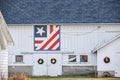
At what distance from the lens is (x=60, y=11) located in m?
45.4

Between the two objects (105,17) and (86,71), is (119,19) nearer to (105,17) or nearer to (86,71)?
(105,17)

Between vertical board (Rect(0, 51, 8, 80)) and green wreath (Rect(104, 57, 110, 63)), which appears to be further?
green wreath (Rect(104, 57, 110, 63))

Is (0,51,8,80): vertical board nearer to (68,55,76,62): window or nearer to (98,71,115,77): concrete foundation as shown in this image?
→ (98,71,115,77): concrete foundation

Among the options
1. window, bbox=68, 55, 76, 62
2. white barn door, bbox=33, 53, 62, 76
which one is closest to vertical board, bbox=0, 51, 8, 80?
white barn door, bbox=33, 53, 62, 76

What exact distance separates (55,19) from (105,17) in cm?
402

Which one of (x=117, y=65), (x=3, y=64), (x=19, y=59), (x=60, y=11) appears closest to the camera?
(x=3, y=64)

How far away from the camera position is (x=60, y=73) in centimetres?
4453

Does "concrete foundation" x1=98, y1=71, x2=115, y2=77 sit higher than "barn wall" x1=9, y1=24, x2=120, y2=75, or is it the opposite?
"barn wall" x1=9, y1=24, x2=120, y2=75

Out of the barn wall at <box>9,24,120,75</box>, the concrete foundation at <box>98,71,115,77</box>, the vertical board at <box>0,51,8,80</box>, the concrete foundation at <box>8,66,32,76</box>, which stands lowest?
the concrete foundation at <box>98,71,115,77</box>

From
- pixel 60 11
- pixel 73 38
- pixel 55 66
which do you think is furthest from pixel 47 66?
pixel 60 11

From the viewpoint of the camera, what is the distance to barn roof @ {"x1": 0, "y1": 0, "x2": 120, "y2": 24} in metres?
44.8

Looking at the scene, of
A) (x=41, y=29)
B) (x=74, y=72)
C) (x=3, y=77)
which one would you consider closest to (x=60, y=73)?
(x=74, y=72)

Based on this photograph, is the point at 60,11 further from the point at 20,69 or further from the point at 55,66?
the point at 20,69

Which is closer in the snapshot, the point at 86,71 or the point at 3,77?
the point at 3,77
